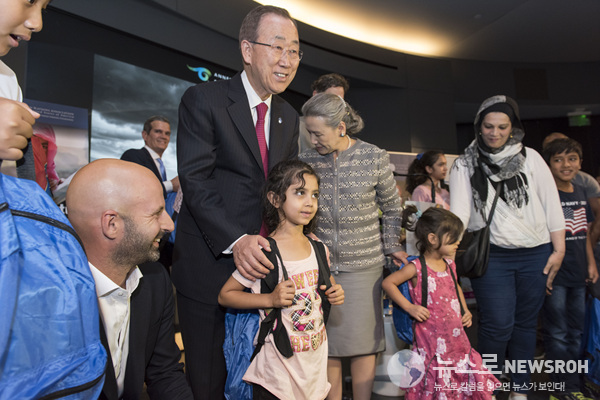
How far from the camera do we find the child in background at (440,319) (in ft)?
7.26

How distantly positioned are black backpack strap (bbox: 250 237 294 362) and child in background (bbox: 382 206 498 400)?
2.92 feet

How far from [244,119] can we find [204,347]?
0.85 metres

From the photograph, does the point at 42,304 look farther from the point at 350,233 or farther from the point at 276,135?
the point at 350,233

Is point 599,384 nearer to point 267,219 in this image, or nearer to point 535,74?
point 267,219

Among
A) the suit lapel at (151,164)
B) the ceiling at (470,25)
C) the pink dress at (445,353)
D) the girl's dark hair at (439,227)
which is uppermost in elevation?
the ceiling at (470,25)

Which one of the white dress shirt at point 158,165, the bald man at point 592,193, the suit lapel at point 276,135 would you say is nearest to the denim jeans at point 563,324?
the bald man at point 592,193

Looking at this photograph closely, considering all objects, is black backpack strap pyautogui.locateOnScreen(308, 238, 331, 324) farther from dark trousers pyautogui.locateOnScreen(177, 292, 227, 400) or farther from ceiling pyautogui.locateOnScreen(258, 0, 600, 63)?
ceiling pyautogui.locateOnScreen(258, 0, 600, 63)

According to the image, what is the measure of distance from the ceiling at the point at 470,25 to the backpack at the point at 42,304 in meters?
6.74

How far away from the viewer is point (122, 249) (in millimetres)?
1121

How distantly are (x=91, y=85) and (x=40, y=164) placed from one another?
153 inches

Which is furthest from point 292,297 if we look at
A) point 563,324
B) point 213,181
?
point 563,324

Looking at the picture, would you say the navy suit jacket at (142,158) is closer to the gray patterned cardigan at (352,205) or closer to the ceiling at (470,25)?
the gray patterned cardigan at (352,205)

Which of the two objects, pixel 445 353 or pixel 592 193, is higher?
pixel 592 193

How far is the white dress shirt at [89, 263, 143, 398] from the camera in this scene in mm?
1114
